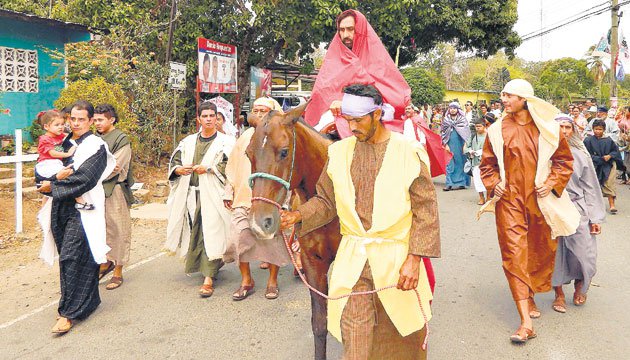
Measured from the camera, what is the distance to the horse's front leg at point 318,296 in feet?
11.8

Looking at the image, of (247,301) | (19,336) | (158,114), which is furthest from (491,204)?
(158,114)

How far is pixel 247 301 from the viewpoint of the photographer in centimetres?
513

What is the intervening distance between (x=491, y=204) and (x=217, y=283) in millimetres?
3002

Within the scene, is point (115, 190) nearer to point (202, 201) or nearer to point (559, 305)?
point (202, 201)

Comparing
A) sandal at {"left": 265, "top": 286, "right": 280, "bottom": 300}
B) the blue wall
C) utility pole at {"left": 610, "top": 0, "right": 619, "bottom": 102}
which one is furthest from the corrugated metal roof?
utility pole at {"left": 610, "top": 0, "right": 619, "bottom": 102}

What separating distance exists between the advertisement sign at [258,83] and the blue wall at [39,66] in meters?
4.33

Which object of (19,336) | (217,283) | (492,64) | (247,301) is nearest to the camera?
(19,336)

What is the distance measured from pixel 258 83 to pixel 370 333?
1274 cm

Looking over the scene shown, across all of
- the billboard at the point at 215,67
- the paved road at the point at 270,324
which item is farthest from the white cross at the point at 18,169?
the billboard at the point at 215,67

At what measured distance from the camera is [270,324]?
4.52m

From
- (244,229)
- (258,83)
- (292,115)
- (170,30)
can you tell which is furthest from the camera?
(258,83)

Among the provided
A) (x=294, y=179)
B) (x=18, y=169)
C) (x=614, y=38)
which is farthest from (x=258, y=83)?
(x=614, y=38)

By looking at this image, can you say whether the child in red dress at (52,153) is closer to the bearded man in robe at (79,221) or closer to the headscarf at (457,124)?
the bearded man in robe at (79,221)

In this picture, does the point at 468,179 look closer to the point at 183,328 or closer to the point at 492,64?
the point at 183,328
